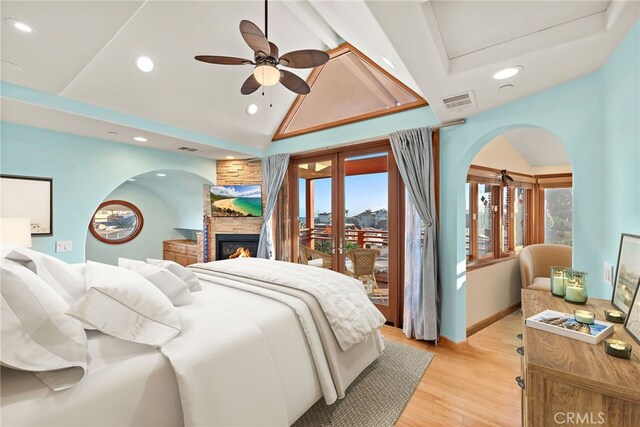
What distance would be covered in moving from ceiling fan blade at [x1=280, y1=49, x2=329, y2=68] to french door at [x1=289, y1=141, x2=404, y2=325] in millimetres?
1573

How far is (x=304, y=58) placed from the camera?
2160mm

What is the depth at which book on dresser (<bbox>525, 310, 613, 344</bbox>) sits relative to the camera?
1.05 metres

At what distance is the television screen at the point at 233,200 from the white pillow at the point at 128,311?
3.41 m

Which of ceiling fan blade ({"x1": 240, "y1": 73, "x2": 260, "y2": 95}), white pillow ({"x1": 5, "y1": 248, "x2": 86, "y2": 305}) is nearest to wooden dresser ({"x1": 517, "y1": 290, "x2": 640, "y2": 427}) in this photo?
white pillow ({"x1": 5, "y1": 248, "x2": 86, "y2": 305})

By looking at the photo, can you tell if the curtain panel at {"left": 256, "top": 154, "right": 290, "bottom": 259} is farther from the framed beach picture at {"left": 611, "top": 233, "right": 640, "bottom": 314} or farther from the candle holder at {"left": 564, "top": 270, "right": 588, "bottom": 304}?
the framed beach picture at {"left": 611, "top": 233, "right": 640, "bottom": 314}

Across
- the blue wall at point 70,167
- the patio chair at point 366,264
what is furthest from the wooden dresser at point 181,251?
the patio chair at point 366,264

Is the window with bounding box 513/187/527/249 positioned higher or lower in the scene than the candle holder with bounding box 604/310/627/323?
higher

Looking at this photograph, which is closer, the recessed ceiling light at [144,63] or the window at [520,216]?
the recessed ceiling light at [144,63]

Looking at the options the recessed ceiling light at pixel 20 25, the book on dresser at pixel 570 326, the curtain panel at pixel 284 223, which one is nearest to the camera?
the book on dresser at pixel 570 326

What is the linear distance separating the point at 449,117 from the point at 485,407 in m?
2.55

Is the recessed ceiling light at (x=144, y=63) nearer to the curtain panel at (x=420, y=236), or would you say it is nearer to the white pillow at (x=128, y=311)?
the white pillow at (x=128, y=311)

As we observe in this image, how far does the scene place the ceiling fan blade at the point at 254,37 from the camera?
1.81 meters

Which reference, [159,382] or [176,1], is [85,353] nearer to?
[159,382]

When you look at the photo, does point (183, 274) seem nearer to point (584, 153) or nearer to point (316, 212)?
point (316, 212)
